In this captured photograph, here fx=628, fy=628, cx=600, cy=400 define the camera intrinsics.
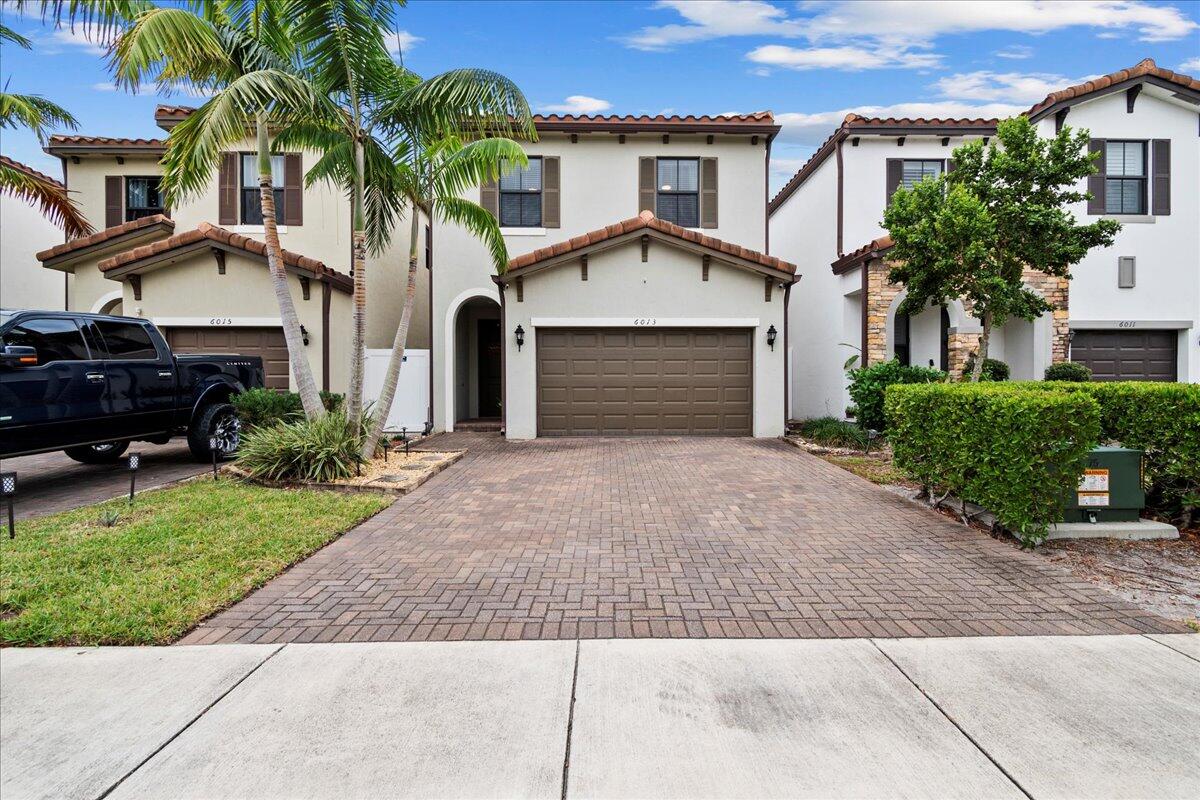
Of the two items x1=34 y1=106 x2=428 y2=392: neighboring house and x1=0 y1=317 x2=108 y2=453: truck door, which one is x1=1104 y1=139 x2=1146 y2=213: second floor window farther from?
x1=0 y1=317 x2=108 y2=453: truck door

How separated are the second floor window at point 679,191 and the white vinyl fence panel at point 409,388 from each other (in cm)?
687

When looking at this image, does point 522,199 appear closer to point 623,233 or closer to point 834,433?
point 623,233

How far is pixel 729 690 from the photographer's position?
334 centimetres

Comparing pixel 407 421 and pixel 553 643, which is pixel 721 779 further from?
pixel 407 421

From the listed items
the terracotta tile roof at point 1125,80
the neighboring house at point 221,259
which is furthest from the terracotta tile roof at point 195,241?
the terracotta tile roof at point 1125,80

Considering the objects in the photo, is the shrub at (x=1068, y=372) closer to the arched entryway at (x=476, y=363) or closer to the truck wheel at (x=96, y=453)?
the arched entryway at (x=476, y=363)

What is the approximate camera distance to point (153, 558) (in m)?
5.36

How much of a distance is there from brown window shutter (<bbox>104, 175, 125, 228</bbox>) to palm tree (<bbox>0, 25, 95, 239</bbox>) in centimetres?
425

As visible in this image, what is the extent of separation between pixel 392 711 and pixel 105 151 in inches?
734

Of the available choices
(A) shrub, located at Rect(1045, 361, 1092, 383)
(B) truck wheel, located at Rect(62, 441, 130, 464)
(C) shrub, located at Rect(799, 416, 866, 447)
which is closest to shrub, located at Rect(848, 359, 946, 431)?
(C) shrub, located at Rect(799, 416, 866, 447)

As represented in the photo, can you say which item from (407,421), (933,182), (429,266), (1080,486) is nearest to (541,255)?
(429,266)

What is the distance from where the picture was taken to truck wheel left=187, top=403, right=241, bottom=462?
1012 centimetres

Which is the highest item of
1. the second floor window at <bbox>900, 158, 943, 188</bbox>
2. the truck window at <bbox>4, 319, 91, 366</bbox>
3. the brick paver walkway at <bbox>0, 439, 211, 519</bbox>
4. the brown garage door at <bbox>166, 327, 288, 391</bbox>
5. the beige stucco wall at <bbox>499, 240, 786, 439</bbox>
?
the second floor window at <bbox>900, 158, 943, 188</bbox>

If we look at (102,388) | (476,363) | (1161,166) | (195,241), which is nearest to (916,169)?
(1161,166)
